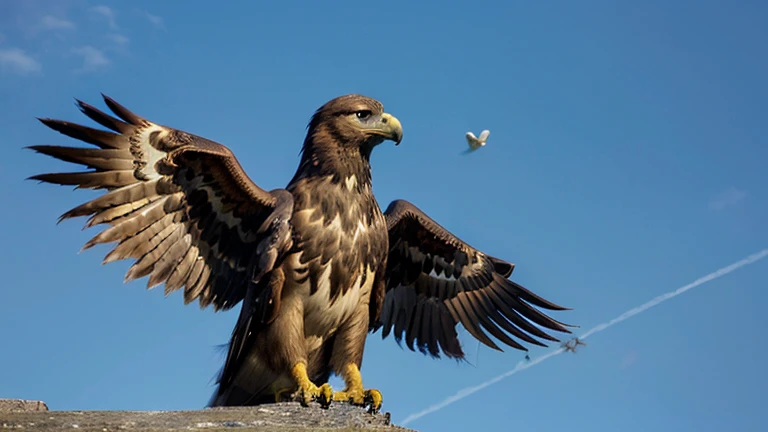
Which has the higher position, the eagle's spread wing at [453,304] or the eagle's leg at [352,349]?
the eagle's spread wing at [453,304]

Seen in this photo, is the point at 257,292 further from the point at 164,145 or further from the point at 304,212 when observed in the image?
the point at 164,145

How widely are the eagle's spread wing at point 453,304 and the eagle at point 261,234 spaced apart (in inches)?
43.4

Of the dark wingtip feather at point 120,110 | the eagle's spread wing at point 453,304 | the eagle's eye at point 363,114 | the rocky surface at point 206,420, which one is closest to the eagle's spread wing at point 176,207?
the dark wingtip feather at point 120,110

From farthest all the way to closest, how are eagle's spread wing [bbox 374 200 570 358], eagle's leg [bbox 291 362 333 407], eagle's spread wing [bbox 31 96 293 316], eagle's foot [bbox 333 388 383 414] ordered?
1. eagle's spread wing [bbox 374 200 570 358]
2. eagle's spread wing [bbox 31 96 293 316]
3. eagle's foot [bbox 333 388 383 414]
4. eagle's leg [bbox 291 362 333 407]

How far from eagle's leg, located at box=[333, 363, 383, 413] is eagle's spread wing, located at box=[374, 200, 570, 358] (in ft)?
5.63

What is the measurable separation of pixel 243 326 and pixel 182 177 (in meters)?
1.53

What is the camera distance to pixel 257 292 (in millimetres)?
8445

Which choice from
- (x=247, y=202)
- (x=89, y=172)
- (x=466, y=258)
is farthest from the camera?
(x=466, y=258)

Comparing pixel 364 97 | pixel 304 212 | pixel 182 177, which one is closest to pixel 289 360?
pixel 304 212

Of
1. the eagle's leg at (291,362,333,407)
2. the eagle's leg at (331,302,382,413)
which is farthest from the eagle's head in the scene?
the eagle's leg at (291,362,333,407)

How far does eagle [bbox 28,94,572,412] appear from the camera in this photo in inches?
322

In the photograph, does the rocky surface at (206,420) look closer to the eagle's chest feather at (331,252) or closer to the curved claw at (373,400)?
the curved claw at (373,400)

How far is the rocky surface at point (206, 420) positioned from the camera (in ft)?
20.3

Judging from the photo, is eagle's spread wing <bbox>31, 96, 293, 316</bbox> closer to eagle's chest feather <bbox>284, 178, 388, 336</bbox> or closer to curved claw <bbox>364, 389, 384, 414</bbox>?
eagle's chest feather <bbox>284, 178, 388, 336</bbox>
